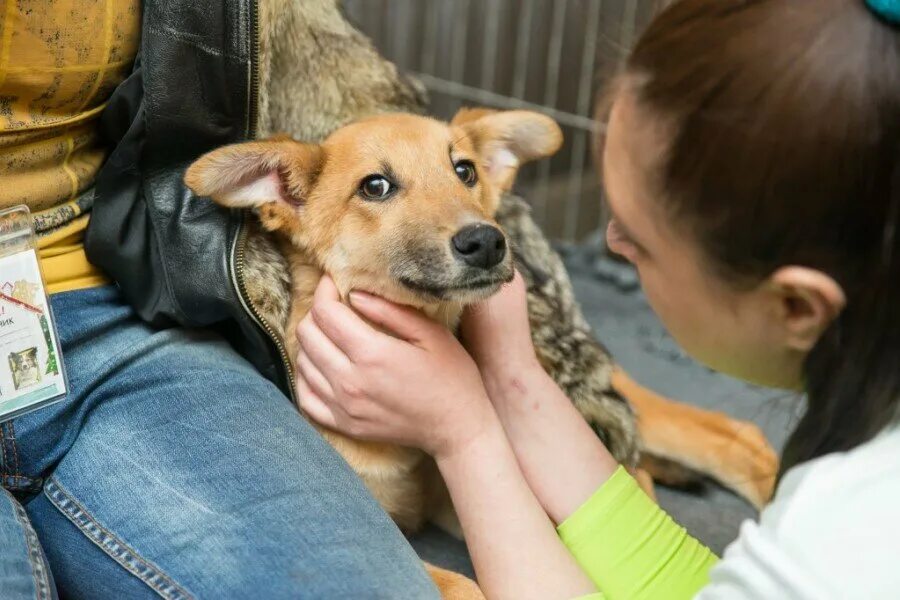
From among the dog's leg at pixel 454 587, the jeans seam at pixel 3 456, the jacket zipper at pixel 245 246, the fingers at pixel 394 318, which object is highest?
the jacket zipper at pixel 245 246

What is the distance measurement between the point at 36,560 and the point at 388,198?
68cm

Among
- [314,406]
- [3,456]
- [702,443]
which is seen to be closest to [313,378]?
[314,406]

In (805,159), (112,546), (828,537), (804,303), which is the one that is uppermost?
(805,159)

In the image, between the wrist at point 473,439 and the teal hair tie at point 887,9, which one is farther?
the wrist at point 473,439

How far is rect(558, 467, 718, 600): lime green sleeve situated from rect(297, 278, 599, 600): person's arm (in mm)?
67

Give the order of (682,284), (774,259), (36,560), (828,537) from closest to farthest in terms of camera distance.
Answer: (828,537), (774,259), (682,284), (36,560)

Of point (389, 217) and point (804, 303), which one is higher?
point (804, 303)

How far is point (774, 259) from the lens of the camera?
899 mm

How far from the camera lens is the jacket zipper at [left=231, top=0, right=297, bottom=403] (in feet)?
4.07

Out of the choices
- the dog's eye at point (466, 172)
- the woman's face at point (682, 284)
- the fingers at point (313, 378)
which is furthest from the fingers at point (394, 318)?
the woman's face at point (682, 284)

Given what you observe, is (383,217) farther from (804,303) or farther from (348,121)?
(804,303)

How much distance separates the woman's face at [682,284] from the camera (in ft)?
3.14

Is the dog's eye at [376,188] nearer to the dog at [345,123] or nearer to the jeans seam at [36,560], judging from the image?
the dog at [345,123]

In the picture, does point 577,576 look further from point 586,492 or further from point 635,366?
point 635,366
